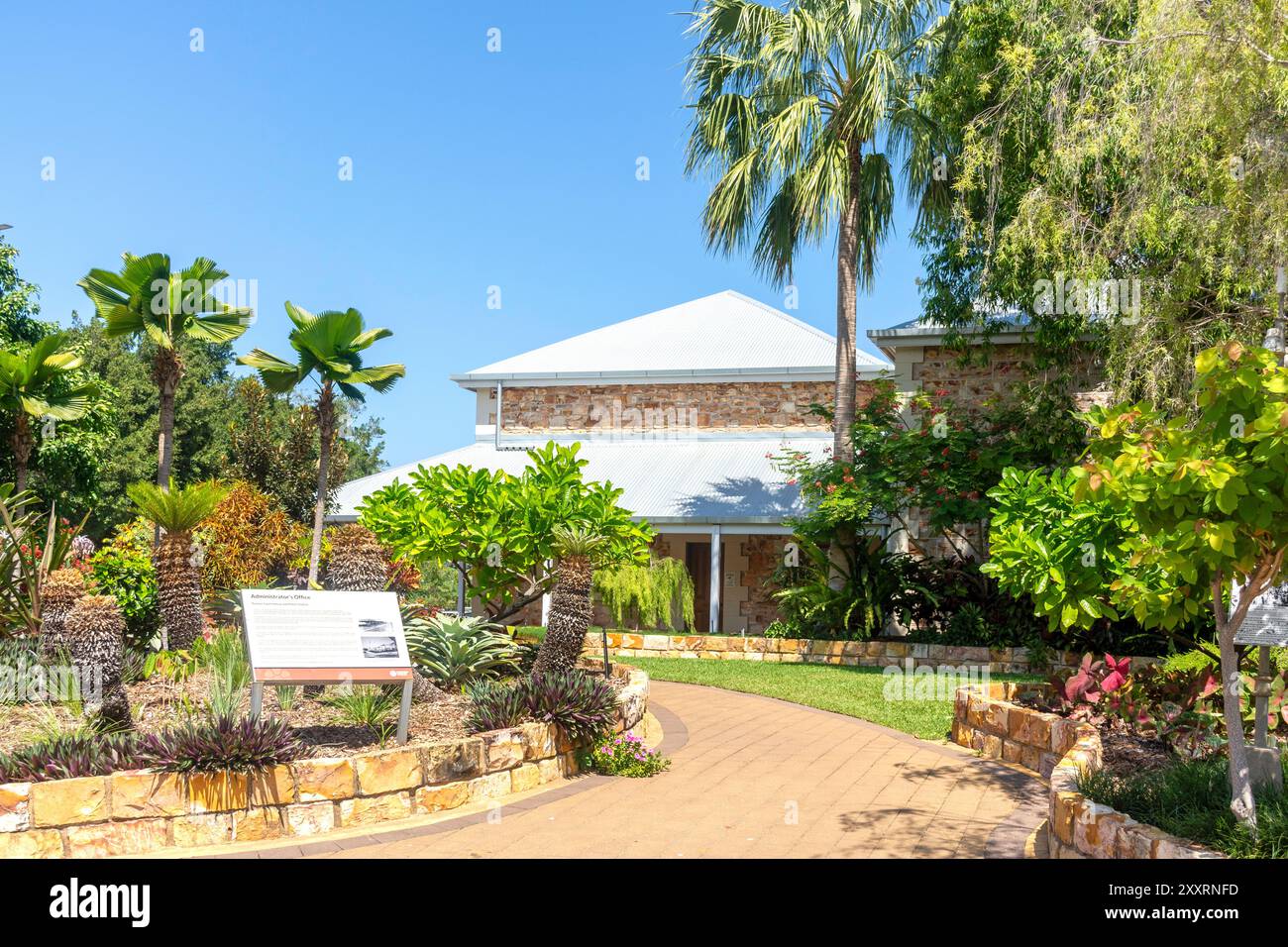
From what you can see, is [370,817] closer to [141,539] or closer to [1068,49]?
[141,539]

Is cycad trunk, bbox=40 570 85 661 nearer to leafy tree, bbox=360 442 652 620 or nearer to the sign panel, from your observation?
leafy tree, bbox=360 442 652 620

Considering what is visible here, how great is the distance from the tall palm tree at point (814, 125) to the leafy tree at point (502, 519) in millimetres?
7643

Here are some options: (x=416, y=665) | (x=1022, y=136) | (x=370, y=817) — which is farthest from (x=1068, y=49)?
(x=370, y=817)

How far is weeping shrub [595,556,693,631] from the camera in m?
18.0

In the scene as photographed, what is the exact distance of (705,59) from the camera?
55.9ft

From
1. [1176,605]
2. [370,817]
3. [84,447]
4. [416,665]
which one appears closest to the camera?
[1176,605]

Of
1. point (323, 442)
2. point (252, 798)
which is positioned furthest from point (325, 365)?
point (252, 798)

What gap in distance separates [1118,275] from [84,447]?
1676cm

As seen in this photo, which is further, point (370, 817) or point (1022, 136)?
point (1022, 136)

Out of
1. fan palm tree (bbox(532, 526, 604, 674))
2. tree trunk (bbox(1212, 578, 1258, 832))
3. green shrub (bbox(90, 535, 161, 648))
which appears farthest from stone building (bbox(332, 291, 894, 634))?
tree trunk (bbox(1212, 578, 1258, 832))

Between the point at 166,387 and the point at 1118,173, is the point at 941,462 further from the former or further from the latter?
the point at 166,387

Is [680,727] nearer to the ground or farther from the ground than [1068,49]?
nearer to the ground

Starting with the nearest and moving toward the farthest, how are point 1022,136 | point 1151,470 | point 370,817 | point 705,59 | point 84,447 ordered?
point 1151,470
point 370,817
point 1022,136
point 705,59
point 84,447

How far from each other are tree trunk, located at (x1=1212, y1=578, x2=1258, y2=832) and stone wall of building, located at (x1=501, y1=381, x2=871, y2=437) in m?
16.2
